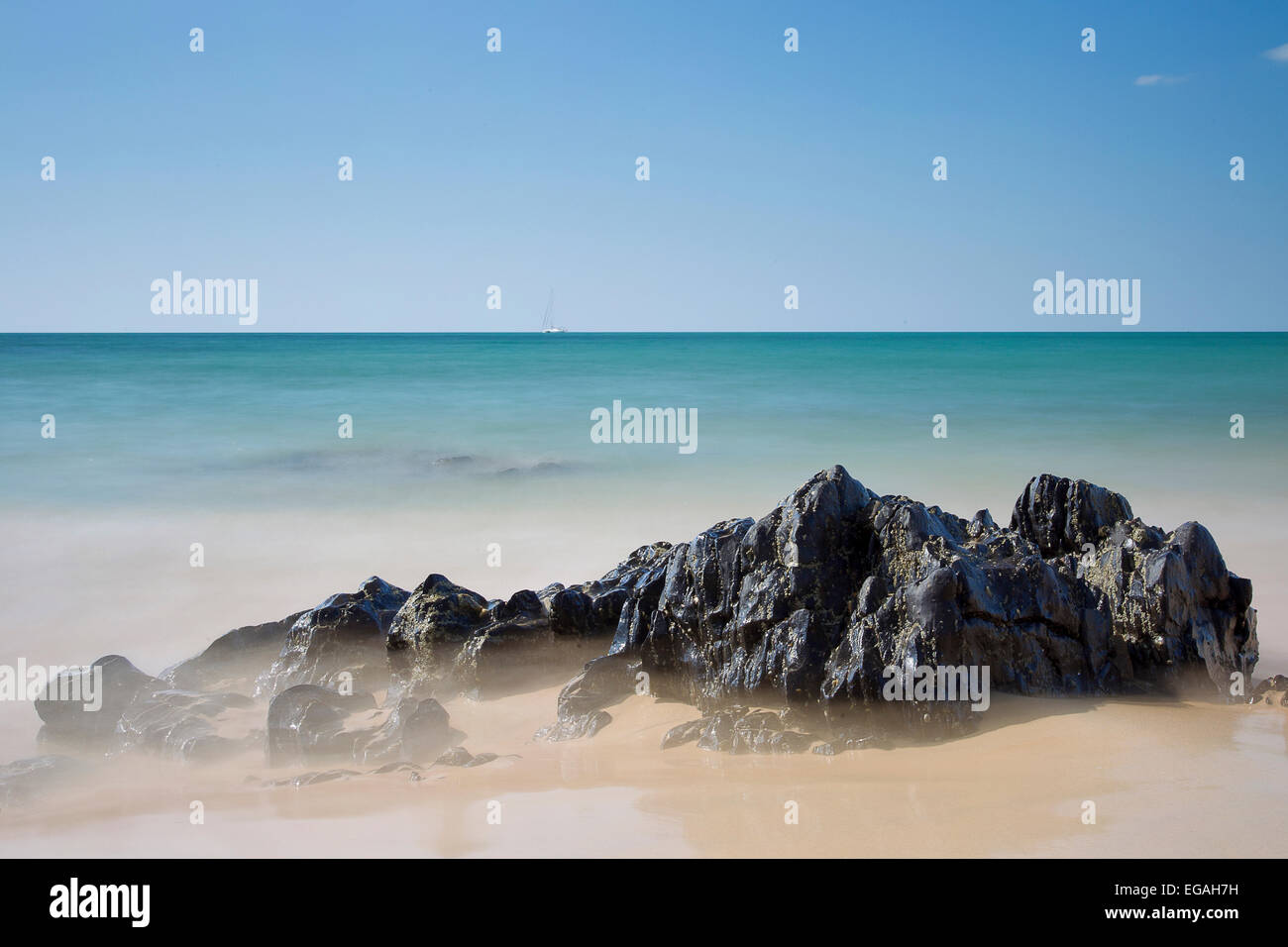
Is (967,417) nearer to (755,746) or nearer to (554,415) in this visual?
(554,415)

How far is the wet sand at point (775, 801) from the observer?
161 inches

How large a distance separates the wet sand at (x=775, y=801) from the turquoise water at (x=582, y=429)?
10.9m

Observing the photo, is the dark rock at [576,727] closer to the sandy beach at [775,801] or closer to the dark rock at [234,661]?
the sandy beach at [775,801]

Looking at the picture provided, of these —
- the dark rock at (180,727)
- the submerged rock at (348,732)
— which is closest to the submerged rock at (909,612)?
the submerged rock at (348,732)

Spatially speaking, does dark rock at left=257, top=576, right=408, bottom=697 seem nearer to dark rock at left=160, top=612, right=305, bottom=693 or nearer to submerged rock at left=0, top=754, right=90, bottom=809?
dark rock at left=160, top=612, right=305, bottom=693

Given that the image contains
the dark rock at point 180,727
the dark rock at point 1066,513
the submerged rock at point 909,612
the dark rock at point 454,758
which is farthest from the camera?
the dark rock at point 1066,513

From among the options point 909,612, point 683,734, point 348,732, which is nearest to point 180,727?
point 348,732

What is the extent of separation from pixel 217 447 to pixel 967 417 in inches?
753

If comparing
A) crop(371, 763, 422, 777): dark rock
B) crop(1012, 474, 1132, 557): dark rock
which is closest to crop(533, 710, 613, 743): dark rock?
crop(371, 763, 422, 777): dark rock

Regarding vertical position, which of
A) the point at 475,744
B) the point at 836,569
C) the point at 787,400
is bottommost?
the point at 475,744

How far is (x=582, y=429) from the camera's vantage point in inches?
1048

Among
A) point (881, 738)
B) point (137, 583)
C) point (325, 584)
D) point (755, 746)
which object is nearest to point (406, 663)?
point (755, 746)

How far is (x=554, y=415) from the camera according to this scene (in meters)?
29.5

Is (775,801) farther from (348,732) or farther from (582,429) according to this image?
(582,429)
